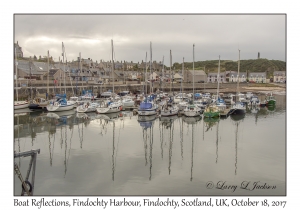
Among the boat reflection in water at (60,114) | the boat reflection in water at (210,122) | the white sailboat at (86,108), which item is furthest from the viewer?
the white sailboat at (86,108)

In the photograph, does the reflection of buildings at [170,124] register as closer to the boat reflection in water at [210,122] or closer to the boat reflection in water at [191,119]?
the boat reflection in water at [191,119]

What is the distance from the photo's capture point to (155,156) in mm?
18188

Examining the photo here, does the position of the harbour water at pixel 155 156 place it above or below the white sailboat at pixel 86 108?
below

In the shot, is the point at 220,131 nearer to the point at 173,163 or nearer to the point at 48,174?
the point at 173,163

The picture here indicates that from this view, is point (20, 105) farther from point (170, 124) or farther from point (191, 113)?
point (191, 113)

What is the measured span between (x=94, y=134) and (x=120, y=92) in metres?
35.9

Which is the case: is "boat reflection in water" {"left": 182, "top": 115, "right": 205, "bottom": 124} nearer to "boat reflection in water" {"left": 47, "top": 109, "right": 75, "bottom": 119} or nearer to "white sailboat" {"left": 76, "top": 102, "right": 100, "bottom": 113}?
"white sailboat" {"left": 76, "top": 102, "right": 100, "bottom": 113}

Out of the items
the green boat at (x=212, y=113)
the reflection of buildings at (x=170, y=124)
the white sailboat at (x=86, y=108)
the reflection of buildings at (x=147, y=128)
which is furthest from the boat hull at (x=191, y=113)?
the white sailboat at (x=86, y=108)

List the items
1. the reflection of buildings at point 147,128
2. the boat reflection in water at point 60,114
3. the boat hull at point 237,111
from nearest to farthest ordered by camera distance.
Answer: the reflection of buildings at point 147,128, the boat reflection in water at point 60,114, the boat hull at point 237,111

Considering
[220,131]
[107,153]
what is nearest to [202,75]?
[220,131]

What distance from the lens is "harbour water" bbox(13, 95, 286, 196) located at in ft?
43.9

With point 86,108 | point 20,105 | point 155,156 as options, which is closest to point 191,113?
point 86,108

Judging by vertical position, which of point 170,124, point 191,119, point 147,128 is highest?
point 191,119

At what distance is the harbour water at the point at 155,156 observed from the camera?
13.4 m
